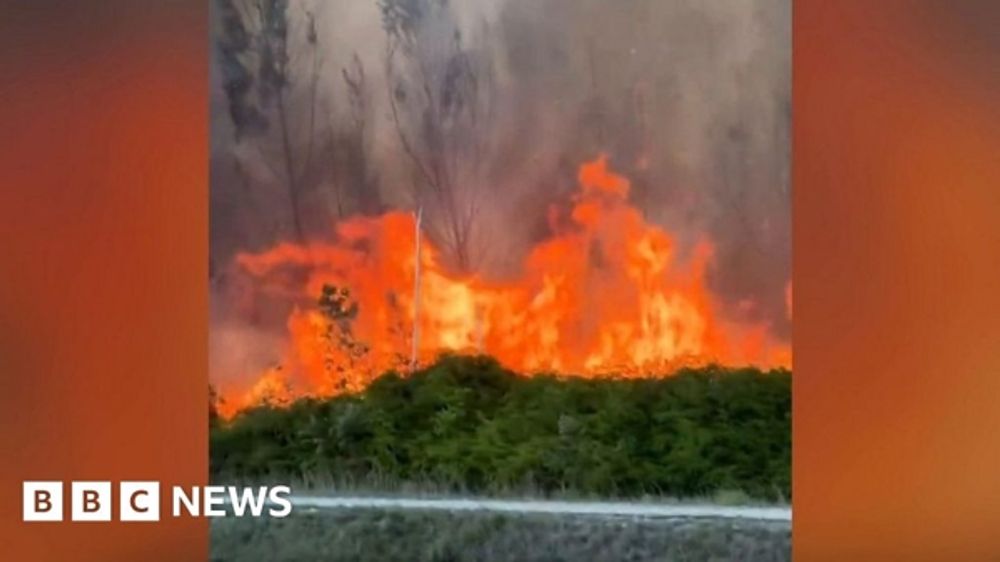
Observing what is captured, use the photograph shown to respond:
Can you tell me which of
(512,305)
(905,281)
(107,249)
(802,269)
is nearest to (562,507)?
(512,305)

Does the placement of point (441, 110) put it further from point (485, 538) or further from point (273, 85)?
point (485, 538)

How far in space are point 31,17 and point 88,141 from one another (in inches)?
10.7

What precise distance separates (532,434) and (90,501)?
2.95 feet

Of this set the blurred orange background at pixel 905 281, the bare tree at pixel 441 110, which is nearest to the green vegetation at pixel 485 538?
the blurred orange background at pixel 905 281

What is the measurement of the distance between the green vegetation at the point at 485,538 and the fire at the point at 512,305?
267 mm

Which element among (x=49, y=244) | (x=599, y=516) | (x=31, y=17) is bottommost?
(x=599, y=516)

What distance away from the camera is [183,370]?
2109 millimetres

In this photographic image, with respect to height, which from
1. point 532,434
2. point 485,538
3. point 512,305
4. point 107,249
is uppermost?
point 107,249

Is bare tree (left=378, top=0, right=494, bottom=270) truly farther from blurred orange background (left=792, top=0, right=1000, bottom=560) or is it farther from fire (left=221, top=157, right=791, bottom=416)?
blurred orange background (left=792, top=0, right=1000, bottom=560)

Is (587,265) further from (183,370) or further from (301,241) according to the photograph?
(183,370)

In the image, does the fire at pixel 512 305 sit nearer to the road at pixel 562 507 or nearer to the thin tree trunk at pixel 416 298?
the thin tree trunk at pixel 416 298

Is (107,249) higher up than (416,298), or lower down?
higher up

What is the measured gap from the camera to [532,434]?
2.10 m

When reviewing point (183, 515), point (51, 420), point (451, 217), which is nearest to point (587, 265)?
point (451, 217)
